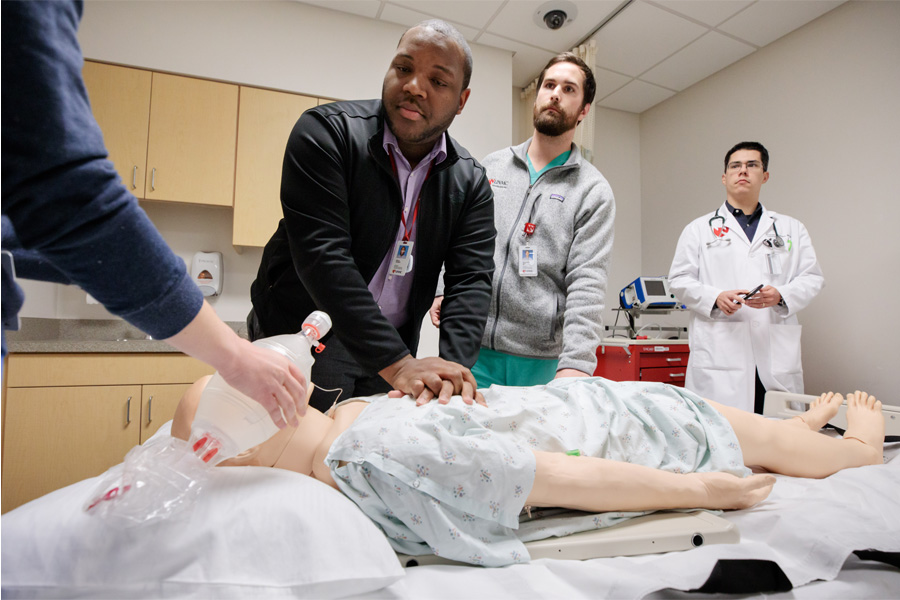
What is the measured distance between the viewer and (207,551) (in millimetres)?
665

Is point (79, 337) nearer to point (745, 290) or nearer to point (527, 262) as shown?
point (527, 262)

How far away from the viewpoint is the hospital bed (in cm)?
62

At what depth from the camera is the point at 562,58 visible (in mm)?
1926

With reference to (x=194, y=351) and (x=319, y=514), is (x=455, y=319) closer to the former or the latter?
(x=319, y=514)

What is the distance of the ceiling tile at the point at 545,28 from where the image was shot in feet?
10.5

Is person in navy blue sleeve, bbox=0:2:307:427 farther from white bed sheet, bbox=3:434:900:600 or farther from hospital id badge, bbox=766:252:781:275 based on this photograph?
hospital id badge, bbox=766:252:781:275

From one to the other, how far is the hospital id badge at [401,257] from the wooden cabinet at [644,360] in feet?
7.45

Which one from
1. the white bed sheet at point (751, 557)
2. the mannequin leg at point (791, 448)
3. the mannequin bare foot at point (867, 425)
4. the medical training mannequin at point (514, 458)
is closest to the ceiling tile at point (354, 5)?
the medical training mannequin at point (514, 458)

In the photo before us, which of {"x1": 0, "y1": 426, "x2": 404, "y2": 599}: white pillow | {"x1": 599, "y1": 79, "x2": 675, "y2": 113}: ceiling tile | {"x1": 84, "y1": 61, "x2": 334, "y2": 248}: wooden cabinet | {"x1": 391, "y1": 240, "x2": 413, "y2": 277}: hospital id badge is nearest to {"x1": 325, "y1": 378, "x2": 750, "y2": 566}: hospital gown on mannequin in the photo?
{"x1": 0, "y1": 426, "x2": 404, "y2": 599}: white pillow

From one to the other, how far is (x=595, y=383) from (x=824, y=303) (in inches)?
112

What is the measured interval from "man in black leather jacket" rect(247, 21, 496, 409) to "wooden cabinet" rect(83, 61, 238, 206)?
1.70 metres

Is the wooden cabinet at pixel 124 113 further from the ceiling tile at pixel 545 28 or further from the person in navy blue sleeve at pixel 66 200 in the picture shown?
the person in navy blue sleeve at pixel 66 200

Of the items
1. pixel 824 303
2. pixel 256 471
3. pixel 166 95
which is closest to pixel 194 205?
pixel 166 95

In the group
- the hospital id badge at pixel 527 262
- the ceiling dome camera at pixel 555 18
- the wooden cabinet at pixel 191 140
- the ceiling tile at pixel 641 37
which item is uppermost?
the ceiling tile at pixel 641 37
